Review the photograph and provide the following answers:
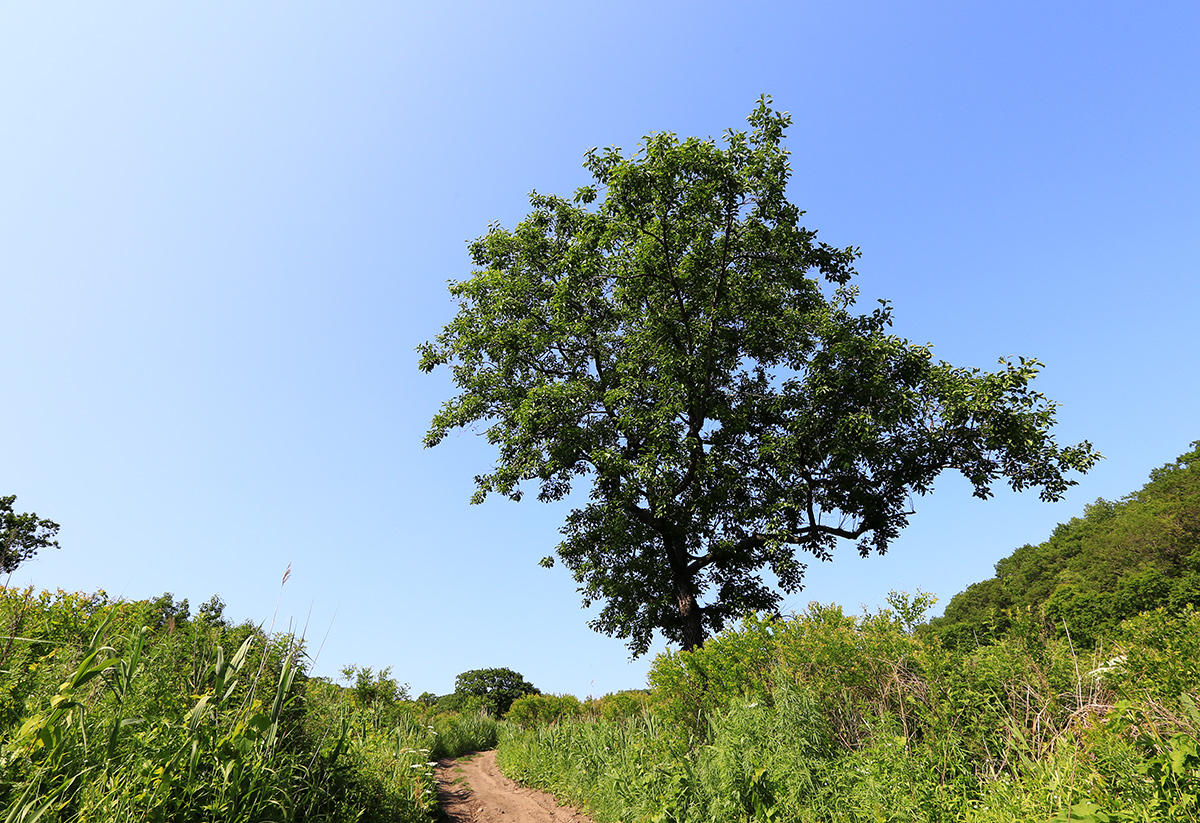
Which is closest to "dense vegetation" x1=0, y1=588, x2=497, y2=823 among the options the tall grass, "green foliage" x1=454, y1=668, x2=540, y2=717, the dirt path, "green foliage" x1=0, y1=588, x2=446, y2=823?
"green foliage" x1=0, y1=588, x2=446, y2=823

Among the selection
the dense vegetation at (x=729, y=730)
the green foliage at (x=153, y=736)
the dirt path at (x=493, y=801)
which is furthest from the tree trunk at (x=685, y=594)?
the green foliage at (x=153, y=736)

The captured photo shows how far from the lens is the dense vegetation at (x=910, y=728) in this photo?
4.08m

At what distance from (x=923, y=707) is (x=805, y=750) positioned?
1.34 m

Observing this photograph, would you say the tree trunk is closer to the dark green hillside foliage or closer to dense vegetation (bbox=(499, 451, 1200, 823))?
dense vegetation (bbox=(499, 451, 1200, 823))

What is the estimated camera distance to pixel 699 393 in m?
14.4

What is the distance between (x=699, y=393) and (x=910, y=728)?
368 inches

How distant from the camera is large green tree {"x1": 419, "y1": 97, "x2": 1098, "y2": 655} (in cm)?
1282

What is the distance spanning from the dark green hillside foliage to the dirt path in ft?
22.7

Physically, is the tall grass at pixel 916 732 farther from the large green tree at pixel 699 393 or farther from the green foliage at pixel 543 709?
the green foliage at pixel 543 709

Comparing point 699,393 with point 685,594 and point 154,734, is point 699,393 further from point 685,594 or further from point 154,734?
point 154,734

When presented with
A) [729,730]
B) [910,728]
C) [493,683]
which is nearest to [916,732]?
[910,728]

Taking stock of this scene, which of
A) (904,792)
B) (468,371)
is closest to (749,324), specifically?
(468,371)

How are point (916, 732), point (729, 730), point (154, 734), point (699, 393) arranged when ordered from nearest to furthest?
point (154, 734)
point (916, 732)
point (729, 730)
point (699, 393)

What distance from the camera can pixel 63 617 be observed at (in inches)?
254
